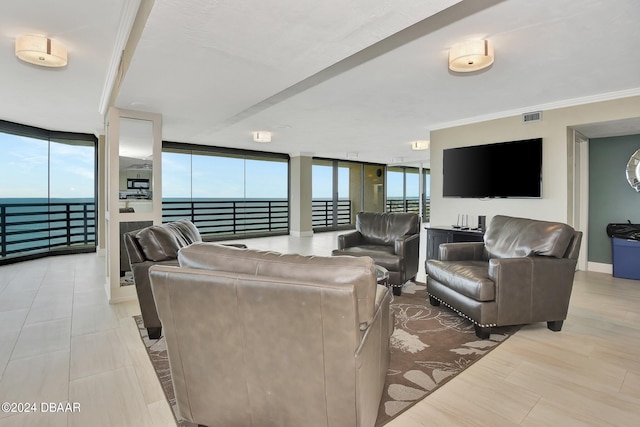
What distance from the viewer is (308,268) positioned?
1283mm

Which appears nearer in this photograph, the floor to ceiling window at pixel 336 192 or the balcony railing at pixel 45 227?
the balcony railing at pixel 45 227

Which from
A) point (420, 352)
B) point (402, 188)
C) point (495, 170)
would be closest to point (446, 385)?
point (420, 352)

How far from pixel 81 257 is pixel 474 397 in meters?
6.82

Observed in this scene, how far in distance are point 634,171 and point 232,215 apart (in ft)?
26.8

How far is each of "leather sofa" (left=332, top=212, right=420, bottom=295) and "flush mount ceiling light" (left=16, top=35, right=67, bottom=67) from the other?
3256 millimetres

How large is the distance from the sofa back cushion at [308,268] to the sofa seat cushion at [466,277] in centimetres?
167

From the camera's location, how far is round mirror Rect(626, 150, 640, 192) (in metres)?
4.60

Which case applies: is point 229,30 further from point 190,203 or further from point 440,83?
point 190,203

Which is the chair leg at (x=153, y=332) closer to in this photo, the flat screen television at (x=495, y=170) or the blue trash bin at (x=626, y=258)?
the flat screen television at (x=495, y=170)

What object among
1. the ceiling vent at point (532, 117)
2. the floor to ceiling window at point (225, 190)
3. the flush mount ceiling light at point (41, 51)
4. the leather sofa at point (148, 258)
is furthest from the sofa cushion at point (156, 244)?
the floor to ceiling window at point (225, 190)

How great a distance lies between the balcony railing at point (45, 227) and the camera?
18.0ft

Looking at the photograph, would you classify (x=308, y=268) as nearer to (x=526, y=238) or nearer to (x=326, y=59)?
(x=326, y=59)

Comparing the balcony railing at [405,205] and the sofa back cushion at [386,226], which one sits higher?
the balcony railing at [405,205]

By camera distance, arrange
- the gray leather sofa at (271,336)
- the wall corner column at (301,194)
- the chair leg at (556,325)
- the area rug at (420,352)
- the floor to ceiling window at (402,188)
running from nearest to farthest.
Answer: the gray leather sofa at (271,336) < the area rug at (420,352) < the chair leg at (556,325) < the wall corner column at (301,194) < the floor to ceiling window at (402,188)
